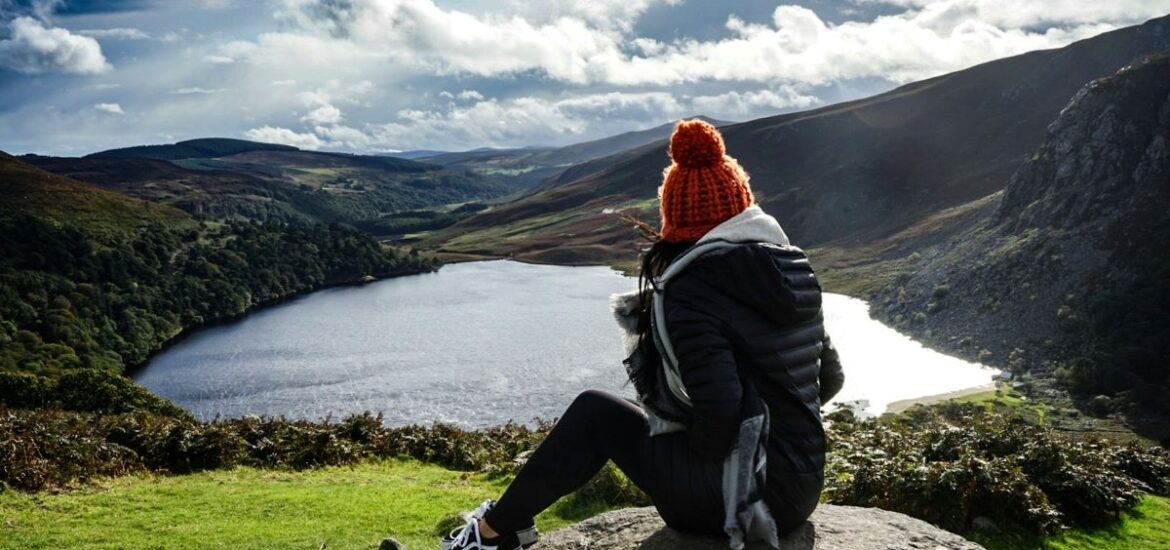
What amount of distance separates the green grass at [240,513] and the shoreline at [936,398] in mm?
30489

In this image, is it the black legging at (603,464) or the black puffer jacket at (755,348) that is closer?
the black puffer jacket at (755,348)

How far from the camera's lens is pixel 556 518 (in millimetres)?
9375

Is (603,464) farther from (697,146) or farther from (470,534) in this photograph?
(697,146)

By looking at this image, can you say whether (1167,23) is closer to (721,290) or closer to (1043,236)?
(1043,236)

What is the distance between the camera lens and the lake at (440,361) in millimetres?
41594

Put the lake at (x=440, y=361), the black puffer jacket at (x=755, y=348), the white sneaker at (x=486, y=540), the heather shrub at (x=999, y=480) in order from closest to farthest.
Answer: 1. the black puffer jacket at (x=755, y=348)
2. the white sneaker at (x=486, y=540)
3. the heather shrub at (x=999, y=480)
4. the lake at (x=440, y=361)

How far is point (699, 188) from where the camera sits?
4.14 meters

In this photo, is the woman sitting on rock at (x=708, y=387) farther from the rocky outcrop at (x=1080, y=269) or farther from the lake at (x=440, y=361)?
the rocky outcrop at (x=1080, y=269)

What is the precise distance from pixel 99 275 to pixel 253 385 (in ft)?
95.2

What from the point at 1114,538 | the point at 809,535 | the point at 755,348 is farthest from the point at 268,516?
the point at 1114,538

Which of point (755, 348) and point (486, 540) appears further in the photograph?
point (486, 540)

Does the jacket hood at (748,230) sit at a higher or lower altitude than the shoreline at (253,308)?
higher

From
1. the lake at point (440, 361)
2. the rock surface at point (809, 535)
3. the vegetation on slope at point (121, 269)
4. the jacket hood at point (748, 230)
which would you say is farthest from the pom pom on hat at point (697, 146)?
the vegetation on slope at point (121, 269)

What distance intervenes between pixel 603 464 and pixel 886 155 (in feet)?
429
